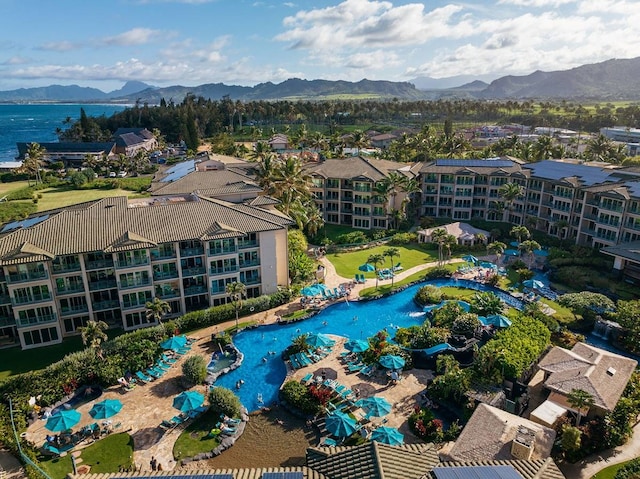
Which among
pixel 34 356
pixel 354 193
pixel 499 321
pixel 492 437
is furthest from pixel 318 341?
pixel 354 193

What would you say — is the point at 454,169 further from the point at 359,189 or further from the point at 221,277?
the point at 221,277

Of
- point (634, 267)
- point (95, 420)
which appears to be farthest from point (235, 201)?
point (634, 267)

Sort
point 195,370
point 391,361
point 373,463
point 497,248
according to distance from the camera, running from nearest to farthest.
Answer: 1. point 373,463
2. point 195,370
3. point 391,361
4. point 497,248

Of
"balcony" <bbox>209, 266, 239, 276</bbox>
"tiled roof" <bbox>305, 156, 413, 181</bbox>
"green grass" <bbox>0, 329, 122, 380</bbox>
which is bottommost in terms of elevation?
"green grass" <bbox>0, 329, 122, 380</bbox>

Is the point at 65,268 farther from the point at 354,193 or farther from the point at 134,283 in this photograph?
the point at 354,193

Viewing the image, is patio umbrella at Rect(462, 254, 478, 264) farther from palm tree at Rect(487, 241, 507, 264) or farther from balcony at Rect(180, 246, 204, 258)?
balcony at Rect(180, 246, 204, 258)

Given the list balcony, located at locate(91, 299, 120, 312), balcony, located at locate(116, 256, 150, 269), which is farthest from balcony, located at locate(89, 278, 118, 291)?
balcony, located at locate(116, 256, 150, 269)
